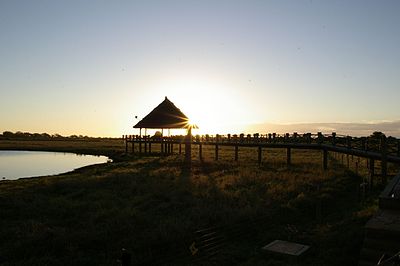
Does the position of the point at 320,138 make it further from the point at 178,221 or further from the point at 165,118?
the point at 165,118

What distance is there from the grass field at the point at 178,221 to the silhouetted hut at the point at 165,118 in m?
19.0

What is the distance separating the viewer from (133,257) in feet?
28.7

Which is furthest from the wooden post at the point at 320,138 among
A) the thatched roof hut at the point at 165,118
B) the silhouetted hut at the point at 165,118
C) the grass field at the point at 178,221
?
the thatched roof hut at the point at 165,118

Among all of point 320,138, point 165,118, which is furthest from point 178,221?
point 165,118

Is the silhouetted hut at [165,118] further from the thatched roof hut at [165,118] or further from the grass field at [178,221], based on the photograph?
the grass field at [178,221]

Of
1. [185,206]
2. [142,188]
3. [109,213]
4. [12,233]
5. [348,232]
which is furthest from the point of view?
[142,188]

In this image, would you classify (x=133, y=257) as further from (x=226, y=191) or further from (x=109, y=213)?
(x=226, y=191)

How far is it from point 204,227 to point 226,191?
5384 millimetres

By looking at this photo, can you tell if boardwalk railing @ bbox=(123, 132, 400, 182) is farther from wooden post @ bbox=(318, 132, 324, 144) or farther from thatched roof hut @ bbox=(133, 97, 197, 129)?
thatched roof hut @ bbox=(133, 97, 197, 129)

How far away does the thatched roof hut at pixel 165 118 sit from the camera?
37125 millimetres

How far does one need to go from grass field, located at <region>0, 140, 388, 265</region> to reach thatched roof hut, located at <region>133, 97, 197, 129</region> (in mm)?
19083

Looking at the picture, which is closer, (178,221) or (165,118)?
(178,221)

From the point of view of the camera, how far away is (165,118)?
37.7m

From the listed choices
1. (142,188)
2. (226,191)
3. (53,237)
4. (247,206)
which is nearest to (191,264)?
(53,237)
